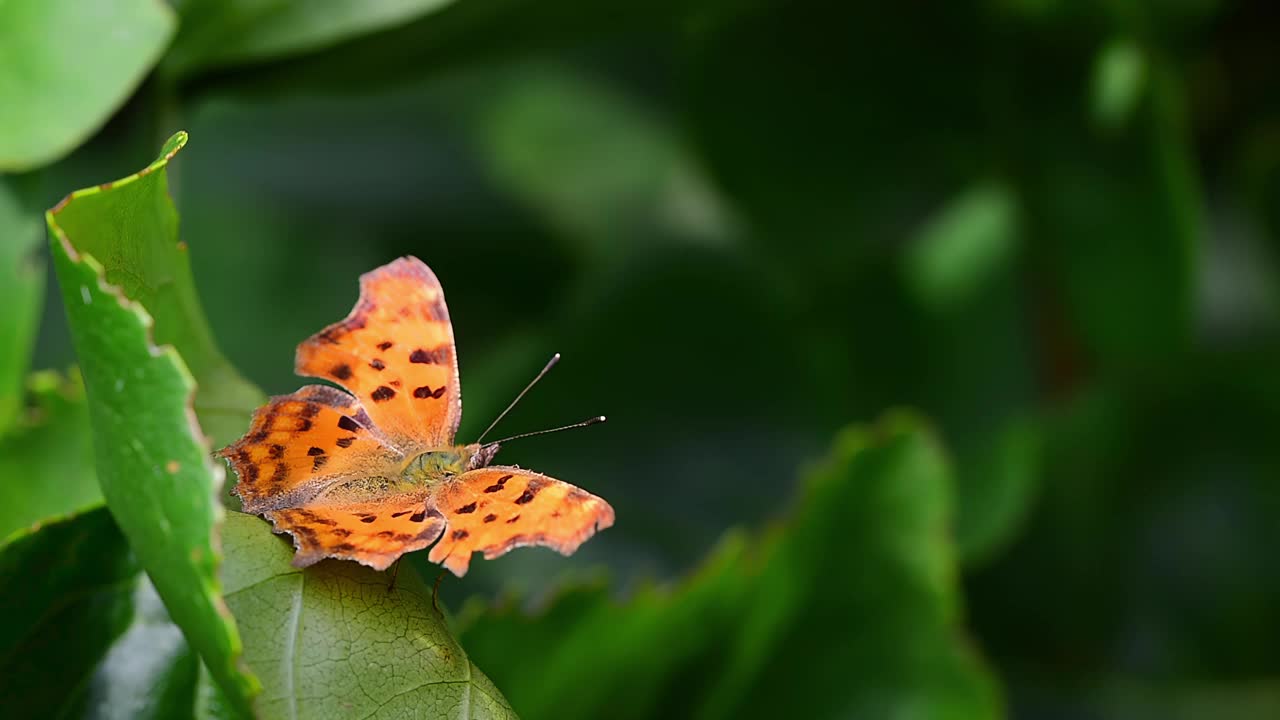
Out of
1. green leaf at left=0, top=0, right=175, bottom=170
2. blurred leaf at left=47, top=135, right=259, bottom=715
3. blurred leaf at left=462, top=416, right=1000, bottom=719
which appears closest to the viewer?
blurred leaf at left=47, top=135, right=259, bottom=715

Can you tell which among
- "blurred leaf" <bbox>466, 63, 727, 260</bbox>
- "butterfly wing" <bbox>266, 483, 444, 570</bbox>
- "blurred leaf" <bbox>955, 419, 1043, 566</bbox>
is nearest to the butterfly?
"butterfly wing" <bbox>266, 483, 444, 570</bbox>

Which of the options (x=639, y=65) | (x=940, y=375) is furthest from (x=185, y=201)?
(x=940, y=375)

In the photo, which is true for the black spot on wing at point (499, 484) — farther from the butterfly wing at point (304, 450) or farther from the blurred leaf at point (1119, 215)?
the blurred leaf at point (1119, 215)

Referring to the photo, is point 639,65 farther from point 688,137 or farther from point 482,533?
point 482,533

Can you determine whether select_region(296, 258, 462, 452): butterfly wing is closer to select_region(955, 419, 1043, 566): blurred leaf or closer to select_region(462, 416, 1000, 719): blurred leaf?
select_region(462, 416, 1000, 719): blurred leaf

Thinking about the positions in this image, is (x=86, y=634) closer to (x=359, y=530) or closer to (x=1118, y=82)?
(x=359, y=530)

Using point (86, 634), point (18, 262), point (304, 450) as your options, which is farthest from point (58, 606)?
point (18, 262)
